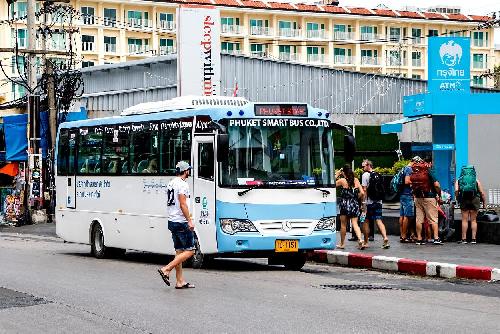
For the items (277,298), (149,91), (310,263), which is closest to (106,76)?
(149,91)

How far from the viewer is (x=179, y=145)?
20.2 m

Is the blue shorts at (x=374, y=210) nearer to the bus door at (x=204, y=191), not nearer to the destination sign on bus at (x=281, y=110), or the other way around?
the destination sign on bus at (x=281, y=110)

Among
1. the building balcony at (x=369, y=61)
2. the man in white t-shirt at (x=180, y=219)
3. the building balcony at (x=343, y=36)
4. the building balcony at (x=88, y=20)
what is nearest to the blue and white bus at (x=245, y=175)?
the man in white t-shirt at (x=180, y=219)

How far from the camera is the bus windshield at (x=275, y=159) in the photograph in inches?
752

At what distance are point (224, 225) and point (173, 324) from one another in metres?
7.62

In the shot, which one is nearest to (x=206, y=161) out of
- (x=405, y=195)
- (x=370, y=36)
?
(x=405, y=195)

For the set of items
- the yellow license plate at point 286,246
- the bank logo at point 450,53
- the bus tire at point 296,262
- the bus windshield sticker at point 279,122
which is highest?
the bank logo at point 450,53

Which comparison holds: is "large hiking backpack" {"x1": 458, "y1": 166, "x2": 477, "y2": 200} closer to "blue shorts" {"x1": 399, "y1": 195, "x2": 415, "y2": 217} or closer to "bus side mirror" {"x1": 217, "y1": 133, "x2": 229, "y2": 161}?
"blue shorts" {"x1": 399, "y1": 195, "x2": 415, "y2": 217}

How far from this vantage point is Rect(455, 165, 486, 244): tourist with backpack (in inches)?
910

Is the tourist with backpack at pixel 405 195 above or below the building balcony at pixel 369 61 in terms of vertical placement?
below

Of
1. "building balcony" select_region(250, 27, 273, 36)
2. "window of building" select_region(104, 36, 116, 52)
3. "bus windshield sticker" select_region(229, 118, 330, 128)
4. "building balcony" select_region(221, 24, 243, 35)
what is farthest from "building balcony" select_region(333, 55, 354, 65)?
"bus windshield sticker" select_region(229, 118, 330, 128)

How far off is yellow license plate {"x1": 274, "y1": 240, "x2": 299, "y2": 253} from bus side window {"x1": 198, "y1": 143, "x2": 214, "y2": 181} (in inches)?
67.3

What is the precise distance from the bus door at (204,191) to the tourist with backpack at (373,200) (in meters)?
4.59

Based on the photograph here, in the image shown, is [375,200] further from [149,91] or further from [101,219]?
[149,91]
